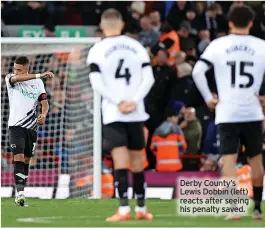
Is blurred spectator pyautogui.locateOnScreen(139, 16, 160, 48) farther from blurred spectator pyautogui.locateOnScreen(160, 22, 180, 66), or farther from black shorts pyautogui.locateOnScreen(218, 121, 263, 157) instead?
black shorts pyautogui.locateOnScreen(218, 121, 263, 157)

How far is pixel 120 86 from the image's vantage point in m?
11.4

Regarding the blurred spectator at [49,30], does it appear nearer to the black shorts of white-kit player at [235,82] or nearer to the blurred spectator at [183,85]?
the blurred spectator at [183,85]

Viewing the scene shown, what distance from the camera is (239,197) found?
12.0 metres

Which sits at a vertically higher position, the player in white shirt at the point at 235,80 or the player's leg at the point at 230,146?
the player in white shirt at the point at 235,80

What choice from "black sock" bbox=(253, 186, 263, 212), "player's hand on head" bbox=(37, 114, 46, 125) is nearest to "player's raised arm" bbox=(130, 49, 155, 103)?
"black sock" bbox=(253, 186, 263, 212)

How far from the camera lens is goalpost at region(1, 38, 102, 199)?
1777 centimetres

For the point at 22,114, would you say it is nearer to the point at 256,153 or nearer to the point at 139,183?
the point at 139,183

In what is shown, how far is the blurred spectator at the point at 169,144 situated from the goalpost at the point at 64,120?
3.79 ft

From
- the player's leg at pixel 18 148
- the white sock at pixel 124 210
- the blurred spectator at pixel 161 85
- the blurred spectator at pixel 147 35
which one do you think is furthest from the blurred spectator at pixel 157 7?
the white sock at pixel 124 210

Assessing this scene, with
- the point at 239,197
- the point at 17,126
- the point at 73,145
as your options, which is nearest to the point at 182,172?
the point at 73,145

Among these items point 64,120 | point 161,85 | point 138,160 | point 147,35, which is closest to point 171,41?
point 147,35

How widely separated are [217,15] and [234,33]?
1155 centimetres

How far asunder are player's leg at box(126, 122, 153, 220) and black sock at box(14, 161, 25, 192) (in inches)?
133

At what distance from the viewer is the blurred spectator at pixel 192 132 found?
19.1 m
